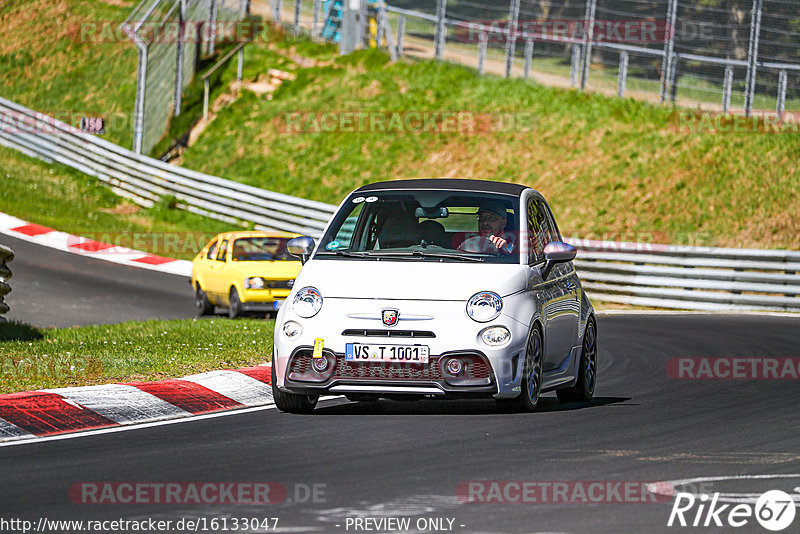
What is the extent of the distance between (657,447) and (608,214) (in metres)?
21.1

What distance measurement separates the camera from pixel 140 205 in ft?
114

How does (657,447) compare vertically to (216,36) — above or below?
below

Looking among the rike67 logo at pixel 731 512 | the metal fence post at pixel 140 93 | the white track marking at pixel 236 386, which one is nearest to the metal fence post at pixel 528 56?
the metal fence post at pixel 140 93

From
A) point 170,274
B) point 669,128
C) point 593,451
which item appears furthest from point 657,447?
point 669,128

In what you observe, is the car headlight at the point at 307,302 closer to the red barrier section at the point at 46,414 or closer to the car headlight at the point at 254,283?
the red barrier section at the point at 46,414

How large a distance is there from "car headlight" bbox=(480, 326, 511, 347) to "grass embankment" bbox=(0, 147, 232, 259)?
67.5ft

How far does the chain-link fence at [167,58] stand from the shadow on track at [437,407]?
2673 cm

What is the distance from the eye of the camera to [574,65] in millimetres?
33406

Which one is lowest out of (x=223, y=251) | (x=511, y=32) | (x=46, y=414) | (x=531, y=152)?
(x=46, y=414)

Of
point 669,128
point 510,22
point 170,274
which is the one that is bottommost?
point 170,274

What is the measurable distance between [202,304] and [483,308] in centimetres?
1263

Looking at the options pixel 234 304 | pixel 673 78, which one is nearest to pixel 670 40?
pixel 673 78

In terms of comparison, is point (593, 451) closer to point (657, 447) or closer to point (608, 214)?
point (657, 447)
